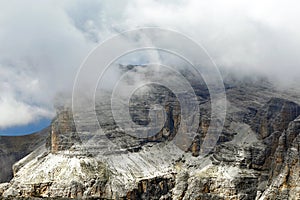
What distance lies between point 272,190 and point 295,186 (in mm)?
10662

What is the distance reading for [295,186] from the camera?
181625 millimetres

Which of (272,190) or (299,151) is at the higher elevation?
(299,151)

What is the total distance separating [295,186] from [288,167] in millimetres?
10716

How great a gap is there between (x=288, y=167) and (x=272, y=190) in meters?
11.3

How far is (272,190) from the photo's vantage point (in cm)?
18925

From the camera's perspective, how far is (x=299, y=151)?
192000mm

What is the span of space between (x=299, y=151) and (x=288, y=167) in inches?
318

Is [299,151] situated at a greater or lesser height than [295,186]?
greater

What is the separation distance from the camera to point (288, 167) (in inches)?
7500
